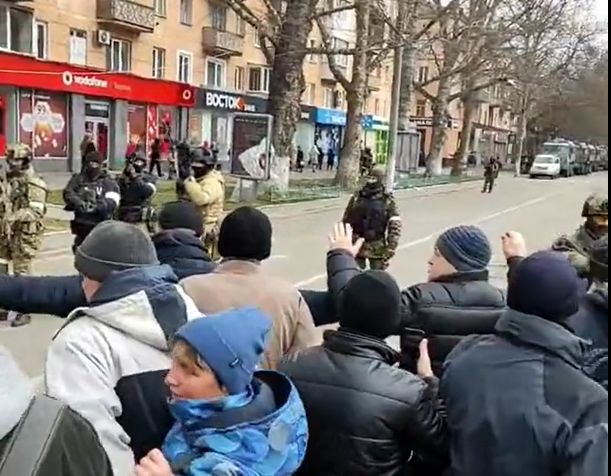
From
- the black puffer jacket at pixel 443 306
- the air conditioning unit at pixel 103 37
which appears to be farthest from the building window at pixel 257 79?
the black puffer jacket at pixel 443 306

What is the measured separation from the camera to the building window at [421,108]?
225 feet

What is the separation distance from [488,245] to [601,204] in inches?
41.9

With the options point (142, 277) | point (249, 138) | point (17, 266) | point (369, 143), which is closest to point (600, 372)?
point (142, 277)

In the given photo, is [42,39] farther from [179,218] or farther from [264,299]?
[264,299]

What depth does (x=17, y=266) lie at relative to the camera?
8.14 meters

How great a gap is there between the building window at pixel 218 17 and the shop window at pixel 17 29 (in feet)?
40.5

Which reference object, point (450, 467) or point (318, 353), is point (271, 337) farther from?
point (450, 467)

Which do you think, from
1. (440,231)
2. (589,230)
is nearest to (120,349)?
(589,230)

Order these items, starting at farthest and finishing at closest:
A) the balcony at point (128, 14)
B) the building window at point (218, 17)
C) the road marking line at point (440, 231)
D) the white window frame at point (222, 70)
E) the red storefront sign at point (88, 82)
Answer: the building window at point (218, 17) < the white window frame at point (222, 70) < the balcony at point (128, 14) < the red storefront sign at point (88, 82) < the road marking line at point (440, 231)

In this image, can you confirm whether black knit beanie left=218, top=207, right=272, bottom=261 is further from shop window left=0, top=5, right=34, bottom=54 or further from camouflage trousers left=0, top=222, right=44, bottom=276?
shop window left=0, top=5, right=34, bottom=54

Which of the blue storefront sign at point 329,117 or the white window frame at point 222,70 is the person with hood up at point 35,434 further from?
the blue storefront sign at point 329,117

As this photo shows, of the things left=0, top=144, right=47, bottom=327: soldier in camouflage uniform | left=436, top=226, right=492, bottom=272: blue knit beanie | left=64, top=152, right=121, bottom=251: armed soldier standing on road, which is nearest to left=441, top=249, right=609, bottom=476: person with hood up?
left=436, top=226, right=492, bottom=272: blue knit beanie

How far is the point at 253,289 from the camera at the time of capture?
3348 mm

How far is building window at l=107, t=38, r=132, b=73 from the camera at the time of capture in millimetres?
32781
